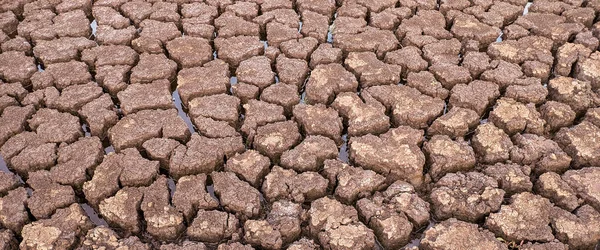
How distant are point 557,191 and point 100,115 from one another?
2709mm

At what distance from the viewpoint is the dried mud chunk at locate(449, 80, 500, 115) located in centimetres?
330

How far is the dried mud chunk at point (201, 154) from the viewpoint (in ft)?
9.43

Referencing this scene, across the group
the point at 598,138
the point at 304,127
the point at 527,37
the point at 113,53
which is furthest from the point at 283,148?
the point at 527,37

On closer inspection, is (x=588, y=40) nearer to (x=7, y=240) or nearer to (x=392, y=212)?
(x=392, y=212)

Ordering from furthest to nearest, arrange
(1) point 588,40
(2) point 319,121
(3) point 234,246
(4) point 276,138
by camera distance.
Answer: (1) point 588,40, (2) point 319,121, (4) point 276,138, (3) point 234,246

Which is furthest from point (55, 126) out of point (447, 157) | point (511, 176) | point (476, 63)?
point (476, 63)

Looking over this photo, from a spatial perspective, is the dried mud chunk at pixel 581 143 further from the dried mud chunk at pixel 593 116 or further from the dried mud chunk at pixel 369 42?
the dried mud chunk at pixel 369 42

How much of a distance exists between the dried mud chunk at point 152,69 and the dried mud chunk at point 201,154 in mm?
709

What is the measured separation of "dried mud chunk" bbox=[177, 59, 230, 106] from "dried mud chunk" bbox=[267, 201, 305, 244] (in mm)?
1073

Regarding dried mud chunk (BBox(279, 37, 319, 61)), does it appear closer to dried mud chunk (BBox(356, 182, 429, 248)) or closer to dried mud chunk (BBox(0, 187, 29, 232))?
dried mud chunk (BBox(356, 182, 429, 248))

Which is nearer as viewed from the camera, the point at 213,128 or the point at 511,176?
the point at 511,176

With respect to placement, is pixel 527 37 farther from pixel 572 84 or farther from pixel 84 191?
pixel 84 191

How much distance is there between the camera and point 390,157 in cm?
292

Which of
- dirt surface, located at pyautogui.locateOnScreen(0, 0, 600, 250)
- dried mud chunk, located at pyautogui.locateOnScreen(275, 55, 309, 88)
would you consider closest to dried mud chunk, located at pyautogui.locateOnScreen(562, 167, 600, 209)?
dirt surface, located at pyautogui.locateOnScreen(0, 0, 600, 250)
